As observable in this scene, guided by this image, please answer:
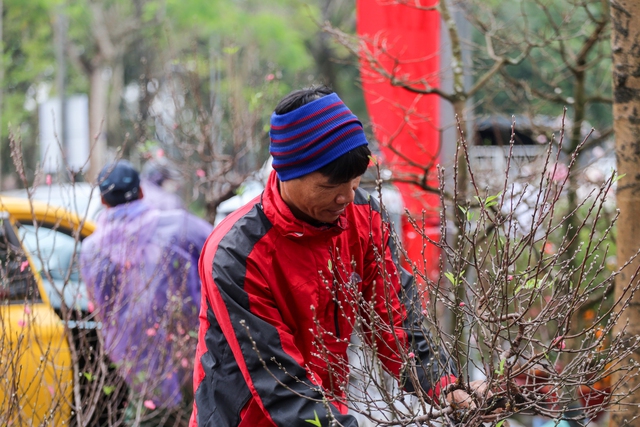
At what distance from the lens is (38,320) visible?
397 cm

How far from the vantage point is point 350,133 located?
210 centimetres

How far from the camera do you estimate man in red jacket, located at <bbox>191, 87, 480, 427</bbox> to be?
207 cm

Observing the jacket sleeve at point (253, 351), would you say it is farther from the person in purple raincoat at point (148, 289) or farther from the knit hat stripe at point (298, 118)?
the person in purple raincoat at point (148, 289)

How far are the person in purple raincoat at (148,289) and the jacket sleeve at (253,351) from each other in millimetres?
1463

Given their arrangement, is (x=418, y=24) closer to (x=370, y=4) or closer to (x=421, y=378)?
(x=370, y=4)

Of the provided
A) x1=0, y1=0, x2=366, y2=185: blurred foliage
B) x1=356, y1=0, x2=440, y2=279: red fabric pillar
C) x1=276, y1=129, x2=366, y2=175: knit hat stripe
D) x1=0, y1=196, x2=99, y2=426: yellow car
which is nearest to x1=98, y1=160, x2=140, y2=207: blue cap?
x1=0, y1=196, x2=99, y2=426: yellow car

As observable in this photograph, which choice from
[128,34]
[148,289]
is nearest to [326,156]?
[148,289]

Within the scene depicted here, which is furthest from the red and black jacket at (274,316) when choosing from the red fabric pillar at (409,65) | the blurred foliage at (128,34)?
the blurred foliage at (128,34)

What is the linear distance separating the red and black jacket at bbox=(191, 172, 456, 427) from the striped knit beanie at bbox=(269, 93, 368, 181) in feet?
0.56

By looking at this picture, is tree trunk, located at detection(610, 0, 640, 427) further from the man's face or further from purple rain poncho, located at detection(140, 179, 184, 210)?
purple rain poncho, located at detection(140, 179, 184, 210)

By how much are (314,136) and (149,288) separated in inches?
90.3

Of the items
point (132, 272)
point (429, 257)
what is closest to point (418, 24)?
point (429, 257)

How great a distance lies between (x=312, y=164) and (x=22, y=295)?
2.62m

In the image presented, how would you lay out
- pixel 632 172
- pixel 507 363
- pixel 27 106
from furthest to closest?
pixel 27 106, pixel 632 172, pixel 507 363
